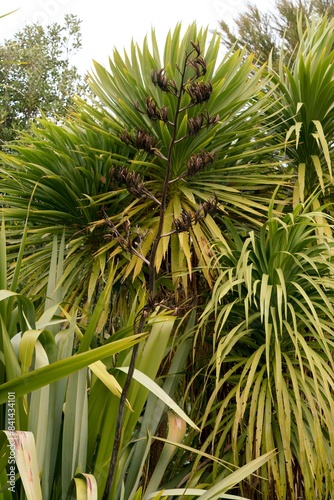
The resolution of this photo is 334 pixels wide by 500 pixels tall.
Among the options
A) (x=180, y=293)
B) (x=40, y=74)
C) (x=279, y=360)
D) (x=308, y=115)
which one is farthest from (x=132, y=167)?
(x=40, y=74)

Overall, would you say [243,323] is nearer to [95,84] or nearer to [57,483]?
[57,483]

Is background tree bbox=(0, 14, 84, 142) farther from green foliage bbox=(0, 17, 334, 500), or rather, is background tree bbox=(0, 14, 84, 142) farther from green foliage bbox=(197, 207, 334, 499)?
green foliage bbox=(197, 207, 334, 499)

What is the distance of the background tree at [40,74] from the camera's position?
668 cm

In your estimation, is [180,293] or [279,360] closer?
[279,360]

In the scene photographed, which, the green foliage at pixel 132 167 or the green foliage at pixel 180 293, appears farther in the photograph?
the green foliage at pixel 132 167

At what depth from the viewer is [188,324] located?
2902mm

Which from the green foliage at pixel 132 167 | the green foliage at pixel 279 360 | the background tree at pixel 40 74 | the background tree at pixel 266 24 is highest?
the background tree at pixel 266 24

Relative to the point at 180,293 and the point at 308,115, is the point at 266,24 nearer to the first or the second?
the point at 308,115

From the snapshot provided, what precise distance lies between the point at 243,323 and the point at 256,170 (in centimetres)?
111

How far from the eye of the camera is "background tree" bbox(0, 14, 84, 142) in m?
6.68

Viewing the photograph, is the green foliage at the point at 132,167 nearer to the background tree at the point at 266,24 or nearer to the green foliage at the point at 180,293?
the green foliage at the point at 180,293

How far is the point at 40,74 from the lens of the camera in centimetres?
685

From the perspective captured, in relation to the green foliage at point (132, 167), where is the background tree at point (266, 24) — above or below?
above

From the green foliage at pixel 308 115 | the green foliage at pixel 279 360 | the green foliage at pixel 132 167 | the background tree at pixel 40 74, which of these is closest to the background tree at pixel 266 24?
the background tree at pixel 40 74
